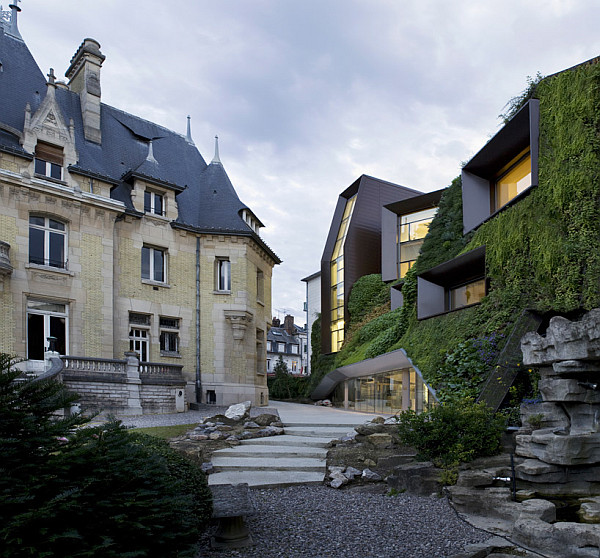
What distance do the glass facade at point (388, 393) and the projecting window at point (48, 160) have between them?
1666 cm

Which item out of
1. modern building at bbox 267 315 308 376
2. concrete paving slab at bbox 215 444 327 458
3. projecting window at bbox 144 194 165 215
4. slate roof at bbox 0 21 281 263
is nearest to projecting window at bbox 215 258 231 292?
slate roof at bbox 0 21 281 263

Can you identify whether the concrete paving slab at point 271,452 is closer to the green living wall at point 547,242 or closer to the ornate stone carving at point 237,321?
the green living wall at point 547,242

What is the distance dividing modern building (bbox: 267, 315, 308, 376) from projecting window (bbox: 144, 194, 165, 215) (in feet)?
142

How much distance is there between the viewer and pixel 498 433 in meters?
9.02

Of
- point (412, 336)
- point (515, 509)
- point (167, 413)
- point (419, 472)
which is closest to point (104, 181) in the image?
point (167, 413)

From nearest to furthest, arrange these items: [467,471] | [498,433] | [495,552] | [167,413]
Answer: [495,552] < [467,471] < [498,433] < [167,413]

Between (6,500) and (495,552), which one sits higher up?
(6,500)

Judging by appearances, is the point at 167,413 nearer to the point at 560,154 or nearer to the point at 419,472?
the point at 419,472

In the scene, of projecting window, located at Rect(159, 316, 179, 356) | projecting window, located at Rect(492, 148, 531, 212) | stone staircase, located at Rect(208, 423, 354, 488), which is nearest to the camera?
stone staircase, located at Rect(208, 423, 354, 488)

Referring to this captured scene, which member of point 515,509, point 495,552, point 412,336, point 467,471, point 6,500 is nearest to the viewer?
point 6,500

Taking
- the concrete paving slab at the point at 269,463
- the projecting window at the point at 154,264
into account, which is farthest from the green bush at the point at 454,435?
the projecting window at the point at 154,264

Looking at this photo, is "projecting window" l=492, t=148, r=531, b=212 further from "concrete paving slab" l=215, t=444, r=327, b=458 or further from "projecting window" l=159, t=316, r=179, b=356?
"projecting window" l=159, t=316, r=179, b=356

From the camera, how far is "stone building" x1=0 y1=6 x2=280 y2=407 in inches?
802

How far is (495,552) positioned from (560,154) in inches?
392
